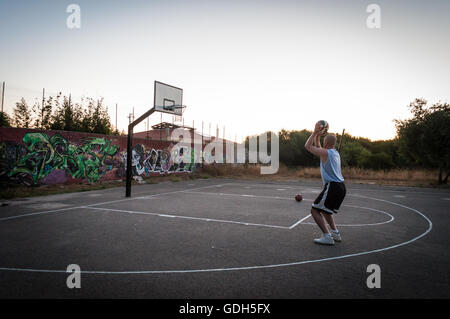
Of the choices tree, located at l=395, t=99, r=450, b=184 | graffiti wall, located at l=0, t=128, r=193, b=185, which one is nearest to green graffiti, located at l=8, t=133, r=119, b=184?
graffiti wall, located at l=0, t=128, r=193, b=185

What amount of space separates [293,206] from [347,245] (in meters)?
4.23

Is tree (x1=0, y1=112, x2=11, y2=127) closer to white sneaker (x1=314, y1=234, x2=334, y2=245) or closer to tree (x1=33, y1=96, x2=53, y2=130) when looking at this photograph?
tree (x1=33, y1=96, x2=53, y2=130)

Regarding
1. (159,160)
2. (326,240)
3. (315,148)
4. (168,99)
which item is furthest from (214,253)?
(159,160)

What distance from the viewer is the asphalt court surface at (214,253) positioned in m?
3.10

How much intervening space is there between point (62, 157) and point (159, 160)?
7269 millimetres

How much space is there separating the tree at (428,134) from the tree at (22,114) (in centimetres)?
2371

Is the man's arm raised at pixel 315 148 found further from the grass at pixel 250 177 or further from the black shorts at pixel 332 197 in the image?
the grass at pixel 250 177

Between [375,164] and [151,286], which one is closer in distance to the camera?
[151,286]

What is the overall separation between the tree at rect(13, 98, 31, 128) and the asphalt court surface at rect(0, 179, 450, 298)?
33.7 feet

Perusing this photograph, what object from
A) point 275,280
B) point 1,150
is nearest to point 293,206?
point 275,280

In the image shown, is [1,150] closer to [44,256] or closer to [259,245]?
[44,256]

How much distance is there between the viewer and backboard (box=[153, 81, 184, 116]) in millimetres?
12026

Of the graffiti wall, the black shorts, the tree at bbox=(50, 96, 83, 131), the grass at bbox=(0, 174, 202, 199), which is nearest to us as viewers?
the black shorts
